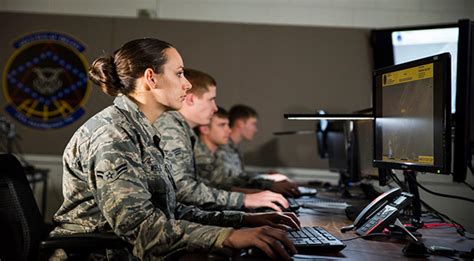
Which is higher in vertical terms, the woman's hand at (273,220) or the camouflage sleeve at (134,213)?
the camouflage sleeve at (134,213)

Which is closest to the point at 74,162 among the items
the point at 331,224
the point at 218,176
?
the point at 331,224

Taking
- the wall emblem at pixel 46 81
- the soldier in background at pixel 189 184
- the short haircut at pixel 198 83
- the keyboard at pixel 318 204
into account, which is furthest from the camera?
the wall emblem at pixel 46 81

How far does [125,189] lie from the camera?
110 centimetres

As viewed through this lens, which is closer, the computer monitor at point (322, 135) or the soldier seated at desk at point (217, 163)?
the soldier seated at desk at point (217, 163)

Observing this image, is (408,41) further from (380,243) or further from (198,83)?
(380,243)

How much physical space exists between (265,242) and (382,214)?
0.52 metres

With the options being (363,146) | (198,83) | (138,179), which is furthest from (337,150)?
(138,179)

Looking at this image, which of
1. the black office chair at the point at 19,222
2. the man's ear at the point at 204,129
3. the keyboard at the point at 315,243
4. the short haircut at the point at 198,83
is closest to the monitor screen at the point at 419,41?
the man's ear at the point at 204,129

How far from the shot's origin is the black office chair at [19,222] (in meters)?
1.22

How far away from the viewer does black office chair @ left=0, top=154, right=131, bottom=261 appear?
4.02ft

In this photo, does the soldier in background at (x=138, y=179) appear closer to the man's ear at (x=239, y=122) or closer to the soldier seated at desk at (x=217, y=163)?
the soldier seated at desk at (x=217, y=163)

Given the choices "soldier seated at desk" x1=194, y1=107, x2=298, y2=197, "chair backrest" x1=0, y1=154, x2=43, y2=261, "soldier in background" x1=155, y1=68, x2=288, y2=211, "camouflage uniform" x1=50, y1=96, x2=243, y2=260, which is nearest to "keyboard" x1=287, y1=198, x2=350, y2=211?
"soldier in background" x1=155, y1=68, x2=288, y2=211

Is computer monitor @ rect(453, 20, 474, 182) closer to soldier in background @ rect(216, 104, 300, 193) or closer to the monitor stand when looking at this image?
the monitor stand

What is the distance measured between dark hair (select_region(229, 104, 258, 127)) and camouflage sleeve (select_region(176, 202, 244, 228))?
224cm
